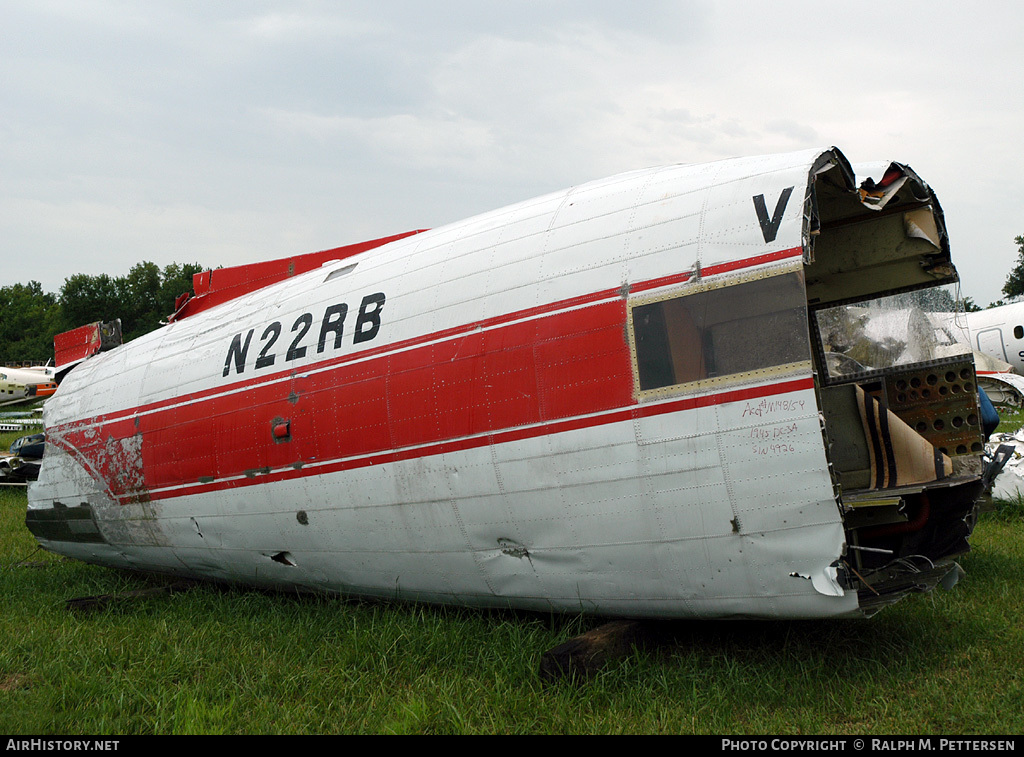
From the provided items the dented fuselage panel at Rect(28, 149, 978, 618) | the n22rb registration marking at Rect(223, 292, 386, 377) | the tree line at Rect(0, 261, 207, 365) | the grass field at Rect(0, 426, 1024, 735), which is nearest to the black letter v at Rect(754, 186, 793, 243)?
→ the dented fuselage panel at Rect(28, 149, 978, 618)

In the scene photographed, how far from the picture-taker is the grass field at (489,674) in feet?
15.9

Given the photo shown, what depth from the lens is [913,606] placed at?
6.84 m

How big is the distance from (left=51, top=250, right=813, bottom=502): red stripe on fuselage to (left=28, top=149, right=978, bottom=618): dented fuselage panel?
0.06 feet

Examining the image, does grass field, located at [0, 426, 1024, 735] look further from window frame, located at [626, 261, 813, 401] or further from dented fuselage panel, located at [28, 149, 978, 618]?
window frame, located at [626, 261, 813, 401]

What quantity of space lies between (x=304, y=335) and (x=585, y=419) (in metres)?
3.20

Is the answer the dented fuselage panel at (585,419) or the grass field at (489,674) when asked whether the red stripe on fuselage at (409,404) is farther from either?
the grass field at (489,674)

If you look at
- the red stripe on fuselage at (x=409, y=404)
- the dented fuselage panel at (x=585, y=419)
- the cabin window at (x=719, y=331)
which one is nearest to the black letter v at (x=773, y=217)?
the dented fuselage panel at (x=585, y=419)

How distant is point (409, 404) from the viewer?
20.6 ft

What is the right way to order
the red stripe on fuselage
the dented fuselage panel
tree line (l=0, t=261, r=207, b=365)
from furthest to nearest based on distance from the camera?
tree line (l=0, t=261, r=207, b=365)
the red stripe on fuselage
the dented fuselage panel

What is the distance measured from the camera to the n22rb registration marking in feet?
22.5

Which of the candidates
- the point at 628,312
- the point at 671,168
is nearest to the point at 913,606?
the point at 628,312

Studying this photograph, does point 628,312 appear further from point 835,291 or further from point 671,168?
point 835,291

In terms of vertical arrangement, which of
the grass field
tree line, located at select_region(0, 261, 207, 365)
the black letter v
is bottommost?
the grass field

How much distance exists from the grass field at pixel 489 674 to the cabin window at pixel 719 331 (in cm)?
209
